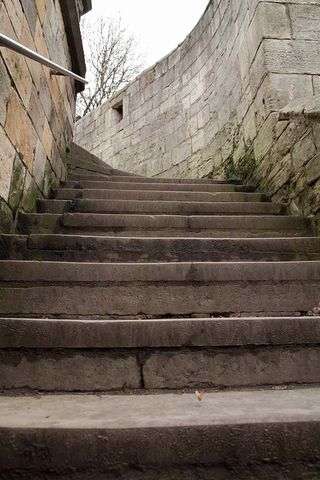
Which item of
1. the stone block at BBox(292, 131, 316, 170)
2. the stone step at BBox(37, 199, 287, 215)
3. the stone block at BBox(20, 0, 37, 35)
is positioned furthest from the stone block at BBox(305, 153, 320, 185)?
the stone block at BBox(20, 0, 37, 35)

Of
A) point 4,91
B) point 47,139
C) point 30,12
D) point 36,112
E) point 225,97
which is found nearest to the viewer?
point 4,91

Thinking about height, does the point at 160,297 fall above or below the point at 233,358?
above

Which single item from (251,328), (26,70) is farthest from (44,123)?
(251,328)

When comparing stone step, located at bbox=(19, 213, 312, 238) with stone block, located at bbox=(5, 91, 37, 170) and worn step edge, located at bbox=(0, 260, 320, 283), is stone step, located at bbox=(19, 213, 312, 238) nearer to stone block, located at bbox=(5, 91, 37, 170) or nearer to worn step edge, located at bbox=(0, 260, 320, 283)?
stone block, located at bbox=(5, 91, 37, 170)

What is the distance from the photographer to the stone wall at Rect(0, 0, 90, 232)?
209cm

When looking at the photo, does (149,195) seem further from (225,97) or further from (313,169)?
(225,97)

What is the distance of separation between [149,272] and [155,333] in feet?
1.61

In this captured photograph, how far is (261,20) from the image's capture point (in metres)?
3.57

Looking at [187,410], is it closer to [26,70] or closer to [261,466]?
[261,466]

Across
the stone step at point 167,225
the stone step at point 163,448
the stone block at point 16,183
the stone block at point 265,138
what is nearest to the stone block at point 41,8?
the stone block at point 16,183

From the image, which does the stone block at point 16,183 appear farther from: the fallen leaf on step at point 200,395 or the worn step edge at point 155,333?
the fallen leaf on step at point 200,395

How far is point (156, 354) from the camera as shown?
1.38 meters

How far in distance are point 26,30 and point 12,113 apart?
709 mm

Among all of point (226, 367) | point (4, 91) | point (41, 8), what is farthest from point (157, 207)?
point (41, 8)
